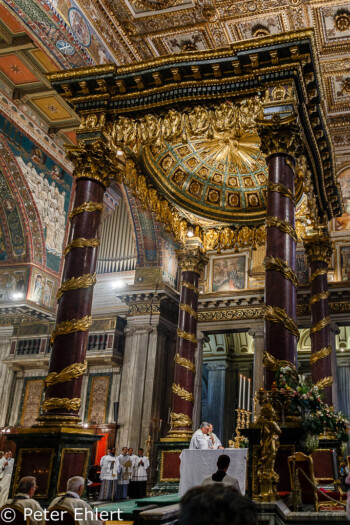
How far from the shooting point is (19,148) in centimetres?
1558

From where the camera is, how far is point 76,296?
823 centimetres

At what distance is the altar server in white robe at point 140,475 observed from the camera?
13.9 meters

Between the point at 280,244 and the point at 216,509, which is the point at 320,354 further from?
the point at 216,509

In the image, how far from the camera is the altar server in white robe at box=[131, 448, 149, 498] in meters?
13.9

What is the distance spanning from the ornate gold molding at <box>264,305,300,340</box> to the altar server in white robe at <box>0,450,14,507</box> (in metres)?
6.31

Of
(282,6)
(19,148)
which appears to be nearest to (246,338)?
(19,148)

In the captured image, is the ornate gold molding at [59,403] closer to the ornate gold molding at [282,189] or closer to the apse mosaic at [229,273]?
the ornate gold molding at [282,189]

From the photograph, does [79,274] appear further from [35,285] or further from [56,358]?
[35,285]

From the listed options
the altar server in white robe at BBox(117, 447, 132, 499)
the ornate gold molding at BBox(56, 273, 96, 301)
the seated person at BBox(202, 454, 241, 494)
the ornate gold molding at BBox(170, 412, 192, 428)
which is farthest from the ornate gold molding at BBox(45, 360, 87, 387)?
the altar server in white robe at BBox(117, 447, 132, 499)

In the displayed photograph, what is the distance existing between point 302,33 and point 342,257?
353 inches

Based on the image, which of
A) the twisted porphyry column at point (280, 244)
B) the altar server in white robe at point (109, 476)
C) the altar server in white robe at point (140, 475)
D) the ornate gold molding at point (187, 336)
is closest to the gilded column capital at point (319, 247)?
the ornate gold molding at point (187, 336)

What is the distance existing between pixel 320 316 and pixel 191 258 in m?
3.58

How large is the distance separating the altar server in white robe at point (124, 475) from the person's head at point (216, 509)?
1293 centimetres

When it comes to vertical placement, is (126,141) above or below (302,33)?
below
